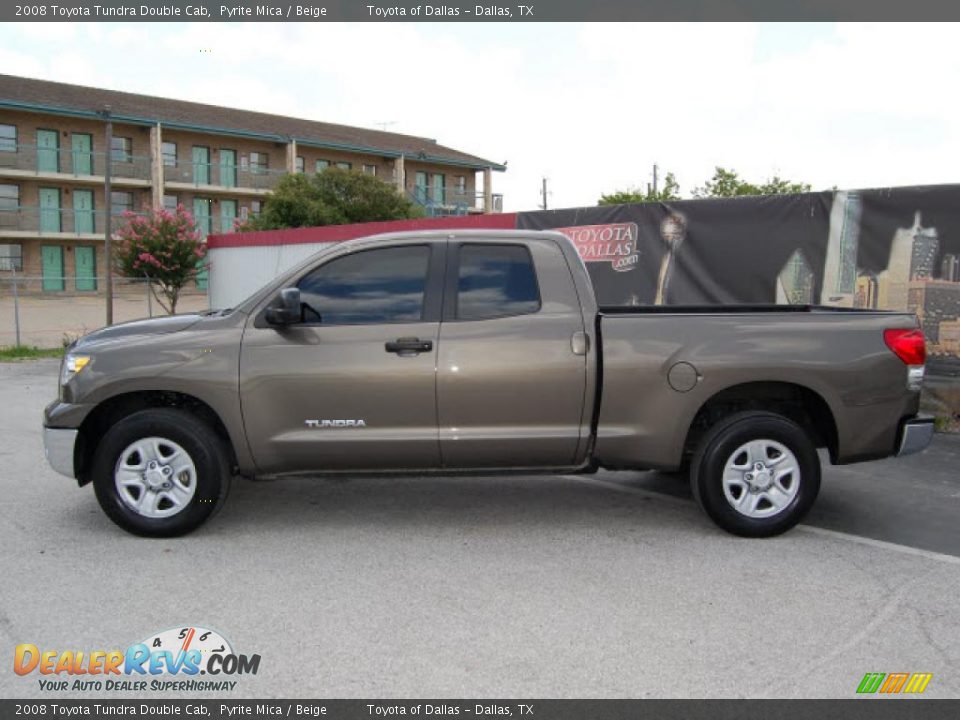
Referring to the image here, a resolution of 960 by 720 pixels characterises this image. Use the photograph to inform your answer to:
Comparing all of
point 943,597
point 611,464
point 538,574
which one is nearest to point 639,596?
point 538,574

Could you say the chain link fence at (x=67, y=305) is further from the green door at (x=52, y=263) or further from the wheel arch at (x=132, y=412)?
the wheel arch at (x=132, y=412)

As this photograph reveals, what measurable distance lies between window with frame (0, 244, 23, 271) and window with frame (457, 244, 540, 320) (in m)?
39.9

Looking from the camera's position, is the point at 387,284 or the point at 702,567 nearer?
the point at 702,567

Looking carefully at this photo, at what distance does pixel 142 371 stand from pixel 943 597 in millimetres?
4625

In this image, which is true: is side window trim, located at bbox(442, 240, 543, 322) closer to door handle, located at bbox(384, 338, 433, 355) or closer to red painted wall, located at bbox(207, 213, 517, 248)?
door handle, located at bbox(384, 338, 433, 355)

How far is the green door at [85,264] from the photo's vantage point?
1645 inches

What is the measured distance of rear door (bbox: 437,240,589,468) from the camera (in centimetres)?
518

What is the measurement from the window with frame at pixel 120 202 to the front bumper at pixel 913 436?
4242 centimetres

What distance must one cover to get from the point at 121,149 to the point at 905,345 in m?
43.5

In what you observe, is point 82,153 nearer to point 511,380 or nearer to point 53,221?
point 53,221

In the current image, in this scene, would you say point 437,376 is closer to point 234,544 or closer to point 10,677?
point 234,544

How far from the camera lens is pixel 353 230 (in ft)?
58.2

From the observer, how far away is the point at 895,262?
873cm

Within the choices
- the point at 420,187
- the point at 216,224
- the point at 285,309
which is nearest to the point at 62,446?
the point at 285,309
